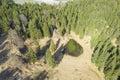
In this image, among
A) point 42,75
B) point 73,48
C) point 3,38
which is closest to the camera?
point 42,75

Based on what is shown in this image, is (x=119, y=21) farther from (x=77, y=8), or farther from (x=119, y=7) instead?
(x=77, y=8)

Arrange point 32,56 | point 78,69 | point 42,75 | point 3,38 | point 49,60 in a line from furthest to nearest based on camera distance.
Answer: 1. point 3,38
2. point 78,69
3. point 32,56
4. point 49,60
5. point 42,75

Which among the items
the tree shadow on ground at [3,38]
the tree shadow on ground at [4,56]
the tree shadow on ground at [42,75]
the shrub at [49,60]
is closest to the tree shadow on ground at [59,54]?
the shrub at [49,60]

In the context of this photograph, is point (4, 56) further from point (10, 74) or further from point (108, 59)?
point (108, 59)

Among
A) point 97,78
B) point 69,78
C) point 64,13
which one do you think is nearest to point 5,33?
point 64,13

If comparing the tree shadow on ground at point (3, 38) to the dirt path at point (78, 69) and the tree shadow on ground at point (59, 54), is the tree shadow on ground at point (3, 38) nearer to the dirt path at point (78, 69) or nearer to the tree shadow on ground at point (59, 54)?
the tree shadow on ground at point (59, 54)

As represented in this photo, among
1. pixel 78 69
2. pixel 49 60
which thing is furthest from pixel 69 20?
pixel 49 60
